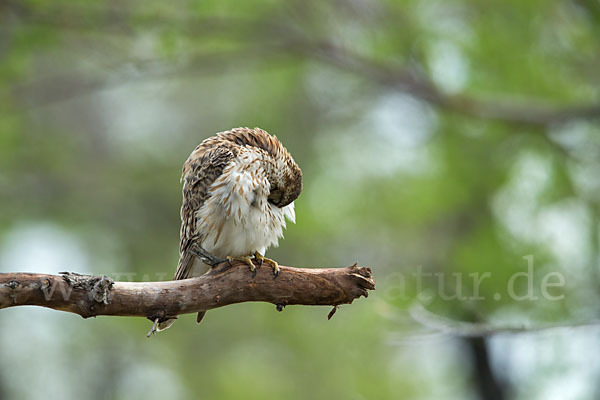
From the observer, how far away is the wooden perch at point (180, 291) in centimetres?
299

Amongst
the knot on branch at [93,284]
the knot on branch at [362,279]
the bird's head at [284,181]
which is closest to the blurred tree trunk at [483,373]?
the bird's head at [284,181]

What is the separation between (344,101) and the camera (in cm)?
1144

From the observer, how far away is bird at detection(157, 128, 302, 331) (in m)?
4.32

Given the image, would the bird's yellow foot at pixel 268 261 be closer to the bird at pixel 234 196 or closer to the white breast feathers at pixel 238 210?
the bird at pixel 234 196

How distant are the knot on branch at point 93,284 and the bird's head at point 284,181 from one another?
1.63 metres

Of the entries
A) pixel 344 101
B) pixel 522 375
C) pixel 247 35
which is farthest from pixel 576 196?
pixel 247 35

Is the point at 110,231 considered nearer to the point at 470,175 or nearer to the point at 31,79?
the point at 31,79

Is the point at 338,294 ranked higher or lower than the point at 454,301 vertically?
lower

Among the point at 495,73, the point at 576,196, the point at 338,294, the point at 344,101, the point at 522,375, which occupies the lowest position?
the point at 338,294

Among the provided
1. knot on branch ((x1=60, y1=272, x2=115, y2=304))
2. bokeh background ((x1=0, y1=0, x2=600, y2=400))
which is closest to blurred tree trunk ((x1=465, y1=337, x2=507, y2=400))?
bokeh background ((x1=0, y1=0, x2=600, y2=400))

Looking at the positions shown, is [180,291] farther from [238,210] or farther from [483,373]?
[483,373]

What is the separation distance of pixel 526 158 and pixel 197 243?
666cm

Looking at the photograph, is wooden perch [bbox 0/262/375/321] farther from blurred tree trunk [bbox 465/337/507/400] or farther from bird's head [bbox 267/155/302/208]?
blurred tree trunk [bbox 465/337/507/400]

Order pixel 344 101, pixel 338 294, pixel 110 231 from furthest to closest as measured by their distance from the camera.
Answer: pixel 110 231 → pixel 344 101 → pixel 338 294
